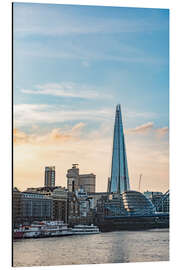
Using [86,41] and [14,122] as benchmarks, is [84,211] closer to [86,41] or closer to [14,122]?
[14,122]

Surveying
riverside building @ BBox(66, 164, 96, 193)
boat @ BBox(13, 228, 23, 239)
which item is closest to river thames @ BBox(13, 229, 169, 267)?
boat @ BBox(13, 228, 23, 239)

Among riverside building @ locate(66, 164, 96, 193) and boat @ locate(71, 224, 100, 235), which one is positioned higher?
riverside building @ locate(66, 164, 96, 193)

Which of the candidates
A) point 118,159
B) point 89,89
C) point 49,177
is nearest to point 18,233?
point 49,177

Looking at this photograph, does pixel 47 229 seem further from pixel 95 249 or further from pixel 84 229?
pixel 95 249

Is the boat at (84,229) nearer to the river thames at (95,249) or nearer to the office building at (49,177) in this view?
the river thames at (95,249)

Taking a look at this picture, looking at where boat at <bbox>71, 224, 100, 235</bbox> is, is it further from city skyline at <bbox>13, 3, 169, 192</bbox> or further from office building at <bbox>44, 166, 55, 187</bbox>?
office building at <bbox>44, 166, 55, 187</bbox>
